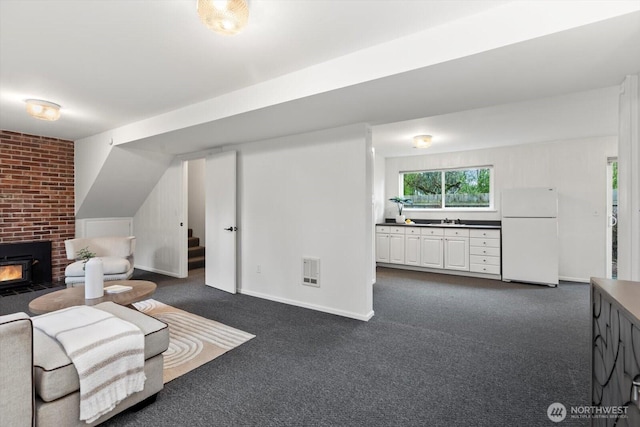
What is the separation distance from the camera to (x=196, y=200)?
6.99 meters

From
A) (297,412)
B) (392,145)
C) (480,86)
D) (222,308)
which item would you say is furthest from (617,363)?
(392,145)

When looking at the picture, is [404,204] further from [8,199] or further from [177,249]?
[8,199]

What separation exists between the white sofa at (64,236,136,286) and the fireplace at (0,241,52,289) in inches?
27.9

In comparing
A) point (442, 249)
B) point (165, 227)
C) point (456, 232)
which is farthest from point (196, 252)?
point (456, 232)

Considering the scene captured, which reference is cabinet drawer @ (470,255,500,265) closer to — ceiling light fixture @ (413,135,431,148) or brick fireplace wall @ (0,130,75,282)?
ceiling light fixture @ (413,135,431,148)

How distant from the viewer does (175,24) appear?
192 cm

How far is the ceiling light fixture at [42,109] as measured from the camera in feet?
10.4

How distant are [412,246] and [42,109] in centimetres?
556

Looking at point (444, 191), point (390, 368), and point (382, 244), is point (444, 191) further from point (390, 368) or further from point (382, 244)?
point (390, 368)

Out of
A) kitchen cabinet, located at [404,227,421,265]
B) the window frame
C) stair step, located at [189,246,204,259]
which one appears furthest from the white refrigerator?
stair step, located at [189,246,204,259]

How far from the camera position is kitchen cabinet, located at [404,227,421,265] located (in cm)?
573

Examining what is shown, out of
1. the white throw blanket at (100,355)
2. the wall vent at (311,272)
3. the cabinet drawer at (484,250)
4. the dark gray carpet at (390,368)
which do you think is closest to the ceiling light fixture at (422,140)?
the cabinet drawer at (484,250)

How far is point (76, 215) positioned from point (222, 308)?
3.50 metres

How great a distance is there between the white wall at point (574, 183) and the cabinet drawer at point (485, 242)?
1045 millimetres
